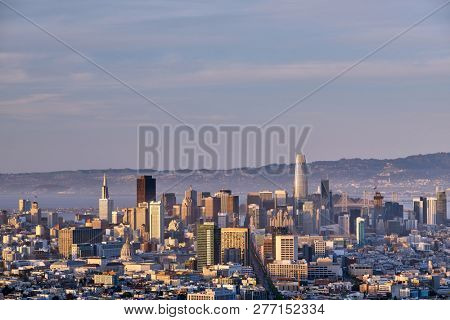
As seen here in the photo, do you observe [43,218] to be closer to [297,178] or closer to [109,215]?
[109,215]

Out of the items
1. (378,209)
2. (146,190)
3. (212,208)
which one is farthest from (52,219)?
(378,209)

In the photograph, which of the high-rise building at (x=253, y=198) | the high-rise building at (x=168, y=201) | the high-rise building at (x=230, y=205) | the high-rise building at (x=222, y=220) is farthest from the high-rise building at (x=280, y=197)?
the high-rise building at (x=168, y=201)

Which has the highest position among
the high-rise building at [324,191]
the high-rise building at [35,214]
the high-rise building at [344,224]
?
the high-rise building at [324,191]

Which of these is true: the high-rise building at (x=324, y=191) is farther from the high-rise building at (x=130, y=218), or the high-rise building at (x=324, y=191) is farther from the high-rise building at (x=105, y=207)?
the high-rise building at (x=105, y=207)

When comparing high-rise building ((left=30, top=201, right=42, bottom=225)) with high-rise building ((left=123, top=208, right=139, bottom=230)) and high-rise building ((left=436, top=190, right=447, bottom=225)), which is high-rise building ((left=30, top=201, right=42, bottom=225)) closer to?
high-rise building ((left=123, top=208, right=139, bottom=230))
